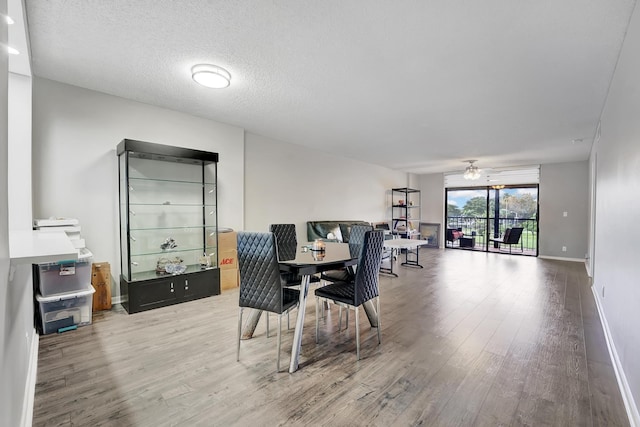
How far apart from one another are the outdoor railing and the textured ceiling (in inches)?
184

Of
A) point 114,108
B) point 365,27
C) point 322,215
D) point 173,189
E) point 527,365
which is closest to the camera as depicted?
point 365,27

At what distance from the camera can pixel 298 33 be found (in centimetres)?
219

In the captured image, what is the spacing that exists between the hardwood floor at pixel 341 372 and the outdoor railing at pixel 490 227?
17.6 ft

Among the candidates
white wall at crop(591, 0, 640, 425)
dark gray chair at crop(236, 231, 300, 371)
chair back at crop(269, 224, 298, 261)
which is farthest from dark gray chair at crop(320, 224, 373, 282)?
white wall at crop(591, 0, 640, 425)

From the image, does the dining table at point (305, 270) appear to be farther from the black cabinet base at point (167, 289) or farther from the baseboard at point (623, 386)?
the baseboard at point (623, 386)

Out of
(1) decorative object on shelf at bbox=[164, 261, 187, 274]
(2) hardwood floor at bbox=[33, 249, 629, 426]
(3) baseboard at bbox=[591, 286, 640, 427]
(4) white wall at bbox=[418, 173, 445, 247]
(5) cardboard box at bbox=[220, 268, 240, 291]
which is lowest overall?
(2) hardwood floor at bbox=[33, 249, 629, 426]

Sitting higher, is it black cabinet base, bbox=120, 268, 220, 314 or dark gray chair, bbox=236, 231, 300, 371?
dark gray chair, bbox=236, 231, 300, 371

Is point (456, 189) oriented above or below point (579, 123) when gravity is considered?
below

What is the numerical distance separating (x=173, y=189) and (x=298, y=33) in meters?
2.82

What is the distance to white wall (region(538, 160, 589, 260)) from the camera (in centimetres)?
718

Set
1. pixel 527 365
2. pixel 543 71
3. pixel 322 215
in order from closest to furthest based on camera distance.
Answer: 1. pixel 527 365
2. pixel 543 71
3. pixel 322 215

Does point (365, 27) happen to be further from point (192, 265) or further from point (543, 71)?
point (192, 265)

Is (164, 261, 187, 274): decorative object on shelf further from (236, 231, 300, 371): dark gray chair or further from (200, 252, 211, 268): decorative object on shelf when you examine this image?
(236, 231, 300, 371): dark gray chair

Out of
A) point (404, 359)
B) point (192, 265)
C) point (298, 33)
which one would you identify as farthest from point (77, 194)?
point (404, 359)
